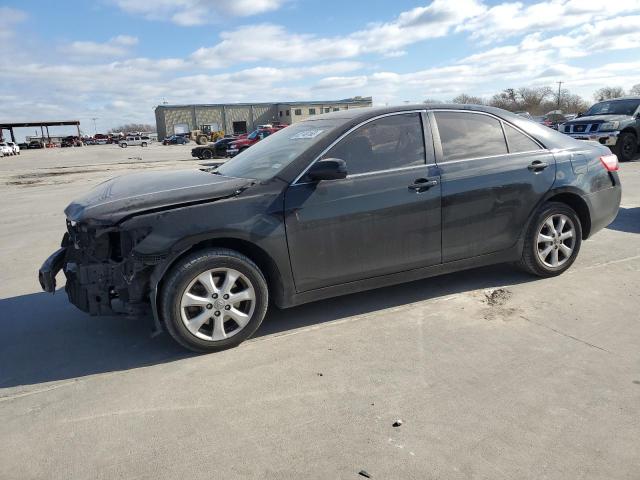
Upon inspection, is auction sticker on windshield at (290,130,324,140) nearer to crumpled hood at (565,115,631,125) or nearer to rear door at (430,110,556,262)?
rear door at (430,110,556,262)

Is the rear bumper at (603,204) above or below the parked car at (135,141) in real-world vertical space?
below

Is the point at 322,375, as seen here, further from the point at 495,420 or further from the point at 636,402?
the point at 636,402

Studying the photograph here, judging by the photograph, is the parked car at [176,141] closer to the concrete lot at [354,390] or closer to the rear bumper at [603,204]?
the concrete lot at [354,390]

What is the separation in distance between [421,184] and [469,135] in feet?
2.61

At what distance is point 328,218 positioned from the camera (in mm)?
3715

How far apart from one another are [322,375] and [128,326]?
188 centimetres

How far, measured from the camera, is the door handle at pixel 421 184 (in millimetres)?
3992

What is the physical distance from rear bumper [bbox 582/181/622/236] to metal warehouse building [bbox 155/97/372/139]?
94.2 meters

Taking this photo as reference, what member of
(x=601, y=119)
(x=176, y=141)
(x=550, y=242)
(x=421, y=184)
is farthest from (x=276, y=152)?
(x=176, y=141)

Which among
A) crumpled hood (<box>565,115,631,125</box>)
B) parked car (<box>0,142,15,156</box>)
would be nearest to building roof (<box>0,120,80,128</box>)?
parked car (<box>0,142,15,156</box>)

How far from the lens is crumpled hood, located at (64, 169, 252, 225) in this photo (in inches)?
132

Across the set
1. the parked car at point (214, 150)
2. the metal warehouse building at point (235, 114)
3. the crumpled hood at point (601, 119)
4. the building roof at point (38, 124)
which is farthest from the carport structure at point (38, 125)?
the crumpled hood at point (601, 119)

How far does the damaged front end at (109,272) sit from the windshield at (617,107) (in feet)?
55.5

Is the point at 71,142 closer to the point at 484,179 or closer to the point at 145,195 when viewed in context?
the point at 145,195
